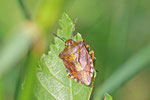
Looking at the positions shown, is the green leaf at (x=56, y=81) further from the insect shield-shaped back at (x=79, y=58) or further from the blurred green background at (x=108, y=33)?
the blurred green background at (x=108, y=33)

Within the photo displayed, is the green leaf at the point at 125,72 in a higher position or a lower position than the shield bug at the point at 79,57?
lower

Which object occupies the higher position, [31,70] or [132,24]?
[31,70]

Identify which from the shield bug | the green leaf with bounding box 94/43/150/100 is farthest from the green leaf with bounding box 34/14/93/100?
the green leaf with bounding box 94/43/150/100

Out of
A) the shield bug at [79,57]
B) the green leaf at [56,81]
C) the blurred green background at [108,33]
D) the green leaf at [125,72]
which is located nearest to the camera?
the green leaf at [56,81]

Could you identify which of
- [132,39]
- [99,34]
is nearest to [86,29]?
[99,34]

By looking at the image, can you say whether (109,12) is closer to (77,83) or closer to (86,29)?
(86,29)

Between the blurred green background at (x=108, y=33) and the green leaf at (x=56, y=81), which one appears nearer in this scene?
the green leaf at (x=56, y=81)

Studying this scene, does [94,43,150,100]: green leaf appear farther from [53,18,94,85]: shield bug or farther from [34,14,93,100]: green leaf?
[34,14,93,100]: green leaf

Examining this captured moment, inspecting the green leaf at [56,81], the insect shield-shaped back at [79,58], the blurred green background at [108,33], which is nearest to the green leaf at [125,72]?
the blurred green background at [108,33]
